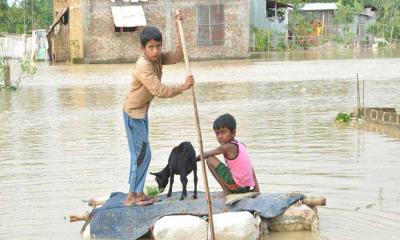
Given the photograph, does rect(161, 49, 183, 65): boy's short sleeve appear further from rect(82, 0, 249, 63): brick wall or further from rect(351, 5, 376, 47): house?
rect(351, 5, 376, 47): house

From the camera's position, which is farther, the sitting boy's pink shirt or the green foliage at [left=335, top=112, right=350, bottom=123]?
the green foliage at [left=335, top=112, right=350, bottom=123]

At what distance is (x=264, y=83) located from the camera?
846 inches

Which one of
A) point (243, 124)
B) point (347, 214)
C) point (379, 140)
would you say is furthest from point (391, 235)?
point (243, 124)

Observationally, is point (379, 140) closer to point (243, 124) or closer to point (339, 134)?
point (339, 134)

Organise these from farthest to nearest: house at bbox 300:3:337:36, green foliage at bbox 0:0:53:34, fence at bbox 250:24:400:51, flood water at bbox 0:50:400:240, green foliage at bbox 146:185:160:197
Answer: house at bbox 300:3:337:36 → green foliage at bbox 0:0:53:34 → fence at bbox 250:24:400:51 → green foliage at bbox 146:185:160:197 → flood water at bbox 0:50:400:240

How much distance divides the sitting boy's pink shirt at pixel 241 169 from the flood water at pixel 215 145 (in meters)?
0.65

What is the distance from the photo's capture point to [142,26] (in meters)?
36.8

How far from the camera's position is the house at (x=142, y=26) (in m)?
36.7

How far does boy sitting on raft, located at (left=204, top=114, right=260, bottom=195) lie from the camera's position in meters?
6.68

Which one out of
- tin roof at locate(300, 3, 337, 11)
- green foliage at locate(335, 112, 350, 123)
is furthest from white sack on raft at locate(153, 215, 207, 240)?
tin roof at locate(300, 3, 337, 11)

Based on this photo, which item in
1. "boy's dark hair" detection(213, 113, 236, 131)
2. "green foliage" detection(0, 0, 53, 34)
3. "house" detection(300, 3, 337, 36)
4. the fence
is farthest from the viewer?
"house" detection(300, 3, 337, 36)

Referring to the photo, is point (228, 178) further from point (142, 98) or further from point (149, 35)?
point (149, 35)

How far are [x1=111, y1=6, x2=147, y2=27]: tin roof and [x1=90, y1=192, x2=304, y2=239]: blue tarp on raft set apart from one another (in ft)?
99.3

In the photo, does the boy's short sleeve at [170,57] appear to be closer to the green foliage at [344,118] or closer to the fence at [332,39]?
the green foliage at [344,118]
